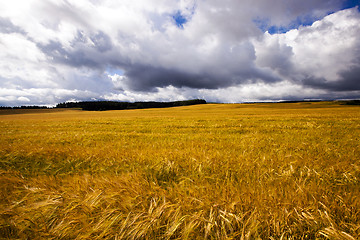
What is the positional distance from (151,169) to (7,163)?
13.2 ft

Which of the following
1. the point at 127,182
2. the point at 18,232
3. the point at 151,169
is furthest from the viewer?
the point at 151,169

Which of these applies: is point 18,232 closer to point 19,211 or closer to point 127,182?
point 19,211

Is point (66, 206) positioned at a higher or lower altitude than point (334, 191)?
higher

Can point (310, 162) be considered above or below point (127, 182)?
below

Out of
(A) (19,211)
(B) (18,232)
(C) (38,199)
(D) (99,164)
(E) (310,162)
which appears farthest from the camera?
(D) (99,164)

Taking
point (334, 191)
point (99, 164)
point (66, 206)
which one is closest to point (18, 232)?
point (66, 206)

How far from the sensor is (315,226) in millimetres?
1484

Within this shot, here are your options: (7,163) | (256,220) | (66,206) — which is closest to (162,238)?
(256,220)

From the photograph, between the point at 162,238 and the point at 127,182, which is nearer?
the point at 162,238

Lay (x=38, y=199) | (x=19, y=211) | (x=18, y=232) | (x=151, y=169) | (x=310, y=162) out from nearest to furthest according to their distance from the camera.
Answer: (x=18, y=232)
(x=19, y=211)
(x=38, y=199)
(x=151, y=169)
(x=310, y=162)

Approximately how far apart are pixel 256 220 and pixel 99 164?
3552 millimetres

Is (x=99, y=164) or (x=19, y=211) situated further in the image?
(x=99, y=164)

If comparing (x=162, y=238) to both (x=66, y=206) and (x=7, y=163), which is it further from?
(x=7, y=163)

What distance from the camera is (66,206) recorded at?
183 centimetres
